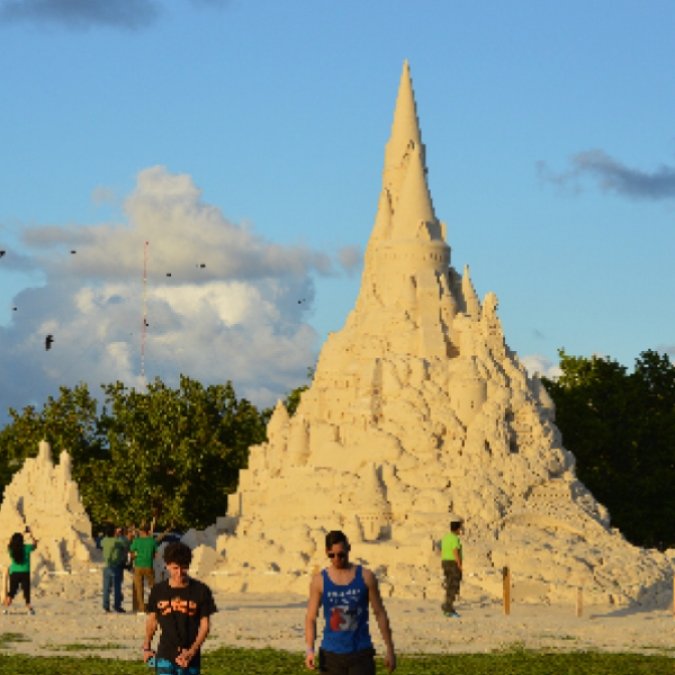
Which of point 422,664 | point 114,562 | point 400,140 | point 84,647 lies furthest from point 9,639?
point 400,140

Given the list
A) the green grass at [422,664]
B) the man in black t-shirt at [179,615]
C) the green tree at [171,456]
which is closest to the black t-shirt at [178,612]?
the man in black t-shirt at [179,615]

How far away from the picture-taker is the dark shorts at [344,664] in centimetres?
1155

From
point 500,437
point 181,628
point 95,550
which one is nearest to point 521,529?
point 500,437

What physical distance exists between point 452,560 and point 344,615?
54.4 ft

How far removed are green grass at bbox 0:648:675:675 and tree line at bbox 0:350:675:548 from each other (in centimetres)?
3763

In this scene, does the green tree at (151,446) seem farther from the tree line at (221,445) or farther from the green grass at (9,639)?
the green grass at (9,639)

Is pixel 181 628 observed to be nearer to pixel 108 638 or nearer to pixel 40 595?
pixel 108 638

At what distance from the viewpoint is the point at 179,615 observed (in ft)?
38.4

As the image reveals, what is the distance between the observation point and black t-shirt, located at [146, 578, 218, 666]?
1165cm

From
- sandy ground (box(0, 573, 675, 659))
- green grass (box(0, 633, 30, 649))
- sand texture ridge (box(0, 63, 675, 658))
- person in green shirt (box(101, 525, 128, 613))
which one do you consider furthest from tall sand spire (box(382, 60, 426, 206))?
green grass (box(0, 633, 30, 649))

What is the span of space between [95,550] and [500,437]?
11.5 m

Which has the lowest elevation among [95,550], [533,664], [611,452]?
[533,664]

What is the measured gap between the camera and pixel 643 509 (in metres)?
58.8

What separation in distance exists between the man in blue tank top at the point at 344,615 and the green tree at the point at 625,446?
47.2 meters
